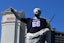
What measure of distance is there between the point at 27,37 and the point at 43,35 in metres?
0.20

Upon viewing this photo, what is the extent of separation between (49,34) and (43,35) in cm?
8

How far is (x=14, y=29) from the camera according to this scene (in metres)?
23.6

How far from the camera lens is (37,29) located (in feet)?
11.8

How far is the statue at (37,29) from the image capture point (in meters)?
3.55

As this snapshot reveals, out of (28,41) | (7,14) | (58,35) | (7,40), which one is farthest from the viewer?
(58,35)

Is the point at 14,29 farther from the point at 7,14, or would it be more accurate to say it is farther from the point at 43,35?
the point at 43,35

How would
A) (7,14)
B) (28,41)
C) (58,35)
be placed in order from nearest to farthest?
(28,41) < (7,14) < (58,35)

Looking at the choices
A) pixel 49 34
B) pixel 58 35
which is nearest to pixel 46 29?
pixel 49 34

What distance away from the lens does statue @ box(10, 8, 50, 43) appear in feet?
11.7

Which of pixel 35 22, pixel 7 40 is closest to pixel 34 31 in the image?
pixel 35 22

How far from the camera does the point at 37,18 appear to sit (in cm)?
364

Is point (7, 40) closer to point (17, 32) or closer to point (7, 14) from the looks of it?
point (17, 32)

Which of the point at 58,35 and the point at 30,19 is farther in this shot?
the point at 58,35

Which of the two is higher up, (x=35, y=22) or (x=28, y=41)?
(x=35, y=22)
